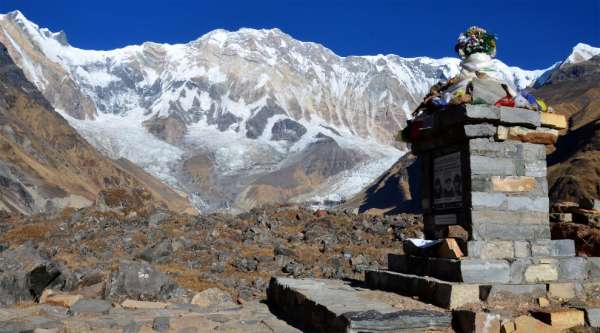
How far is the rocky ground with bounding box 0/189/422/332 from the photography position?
8.09 metres

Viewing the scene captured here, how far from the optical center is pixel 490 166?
7.01 m

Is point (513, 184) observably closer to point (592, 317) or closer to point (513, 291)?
point (513, 291)

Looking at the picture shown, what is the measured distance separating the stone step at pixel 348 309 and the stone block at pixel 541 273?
4.35 feet

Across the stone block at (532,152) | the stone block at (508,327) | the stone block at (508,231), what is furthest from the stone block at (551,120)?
the stone block at (508,327)

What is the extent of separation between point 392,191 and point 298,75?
11774cm

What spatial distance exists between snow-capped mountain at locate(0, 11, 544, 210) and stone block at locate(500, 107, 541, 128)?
9006 cm

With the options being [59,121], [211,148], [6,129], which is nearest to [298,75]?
[211,148]

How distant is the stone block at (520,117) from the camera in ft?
23.0

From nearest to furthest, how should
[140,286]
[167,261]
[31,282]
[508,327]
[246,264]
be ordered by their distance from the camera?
[508,327]
[140,286]
[31,282]
[246,264]
[167,261]

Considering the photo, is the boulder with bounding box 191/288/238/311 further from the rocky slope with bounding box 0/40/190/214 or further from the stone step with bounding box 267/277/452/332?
the rocky slope with bounding box 0/40/190/214

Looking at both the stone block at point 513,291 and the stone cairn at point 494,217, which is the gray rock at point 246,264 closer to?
the stone cairn at point 494,217

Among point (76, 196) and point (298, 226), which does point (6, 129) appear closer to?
point (76, 196)

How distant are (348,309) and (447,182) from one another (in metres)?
2.57

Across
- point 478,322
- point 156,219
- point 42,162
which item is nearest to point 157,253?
point 156,219
